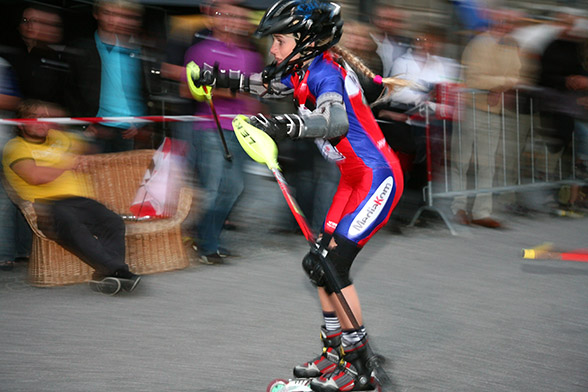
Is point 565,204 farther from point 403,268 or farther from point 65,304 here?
point 65,304

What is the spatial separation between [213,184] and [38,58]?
180 centimetres

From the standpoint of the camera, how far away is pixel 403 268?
269 inches

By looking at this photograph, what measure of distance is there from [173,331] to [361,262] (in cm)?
235

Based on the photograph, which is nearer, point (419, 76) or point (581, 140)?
point (419, 76)

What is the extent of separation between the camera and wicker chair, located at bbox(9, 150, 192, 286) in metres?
6.13

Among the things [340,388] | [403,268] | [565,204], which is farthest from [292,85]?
[565,204]

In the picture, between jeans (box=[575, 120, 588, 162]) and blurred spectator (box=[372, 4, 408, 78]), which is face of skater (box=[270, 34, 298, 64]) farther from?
jeans (box=[575, 120, 588, 162])

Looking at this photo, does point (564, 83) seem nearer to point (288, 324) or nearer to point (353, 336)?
point (288, 324)

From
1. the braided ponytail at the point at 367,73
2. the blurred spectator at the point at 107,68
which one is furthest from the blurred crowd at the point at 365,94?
the braided ponytail at the point at 367,73

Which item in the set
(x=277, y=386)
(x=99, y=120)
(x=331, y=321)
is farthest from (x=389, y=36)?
(x=277, y=386)

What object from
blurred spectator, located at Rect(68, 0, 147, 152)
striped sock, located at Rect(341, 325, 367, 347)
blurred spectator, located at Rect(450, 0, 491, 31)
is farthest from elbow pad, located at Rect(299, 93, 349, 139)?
blurred spectator, located at Rect(450, 0, 491, 31)

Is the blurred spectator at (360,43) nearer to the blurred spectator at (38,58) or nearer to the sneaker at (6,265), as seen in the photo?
the blurred spectator at (38,58)

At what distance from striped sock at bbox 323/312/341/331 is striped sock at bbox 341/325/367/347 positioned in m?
0.18

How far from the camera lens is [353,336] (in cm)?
406
